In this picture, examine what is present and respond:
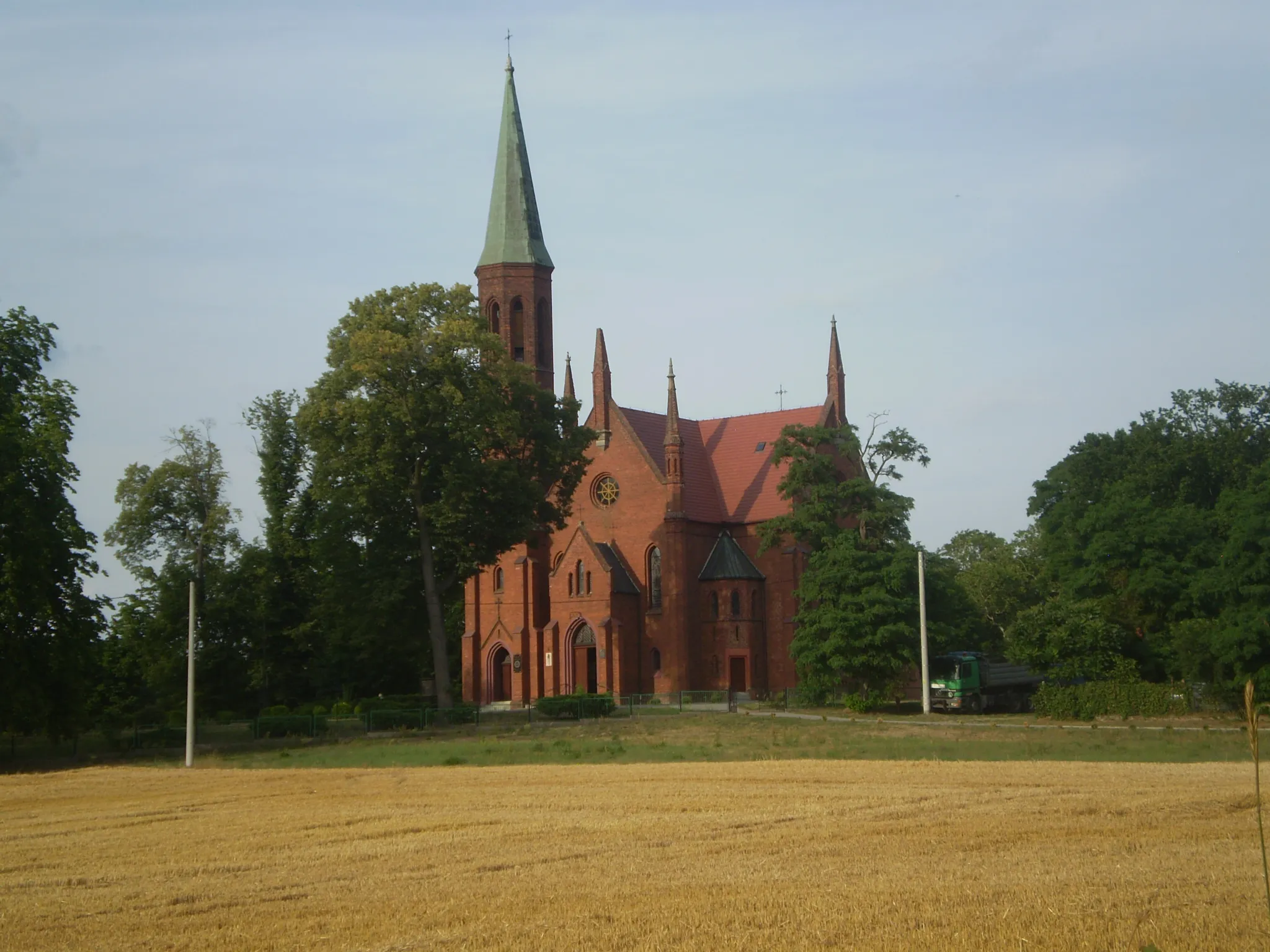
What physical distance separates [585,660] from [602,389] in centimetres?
1294

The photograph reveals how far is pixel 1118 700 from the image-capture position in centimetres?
4500

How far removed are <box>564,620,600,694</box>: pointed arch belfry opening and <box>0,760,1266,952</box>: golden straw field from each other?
34701 mm

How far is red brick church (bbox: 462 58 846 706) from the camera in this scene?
202 feet

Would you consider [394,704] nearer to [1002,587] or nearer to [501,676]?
[501,676]

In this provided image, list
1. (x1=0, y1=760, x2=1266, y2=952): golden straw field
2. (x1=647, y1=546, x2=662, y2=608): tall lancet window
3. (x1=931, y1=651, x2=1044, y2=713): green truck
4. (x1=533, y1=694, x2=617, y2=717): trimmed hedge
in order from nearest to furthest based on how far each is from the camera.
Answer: (x1=0, y1=760, x2=1266, y2=952): golden straw field
(x1=533, y1=694, x2=617, y2=717): trimmed hedge
(x1=931, y1=651, x2=1044, y2=713): green truck
(x1=647, y1=546, x2=662, y2=608): tall lancet window

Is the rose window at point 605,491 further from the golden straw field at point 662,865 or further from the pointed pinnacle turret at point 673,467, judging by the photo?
the golden straw field at point 662,865

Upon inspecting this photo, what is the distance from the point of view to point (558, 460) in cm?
5178

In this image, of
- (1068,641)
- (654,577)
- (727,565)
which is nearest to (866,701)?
(1068,641)

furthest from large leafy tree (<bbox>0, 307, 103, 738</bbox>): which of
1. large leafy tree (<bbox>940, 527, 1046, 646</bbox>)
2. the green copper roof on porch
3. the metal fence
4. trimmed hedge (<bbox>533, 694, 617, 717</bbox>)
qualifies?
large leafy tree (<bbox>940, 527, 1046, 646</bbox>)

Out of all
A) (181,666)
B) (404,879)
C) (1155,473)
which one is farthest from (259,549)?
(404,879)

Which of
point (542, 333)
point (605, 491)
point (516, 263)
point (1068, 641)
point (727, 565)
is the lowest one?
point (1068, 641)

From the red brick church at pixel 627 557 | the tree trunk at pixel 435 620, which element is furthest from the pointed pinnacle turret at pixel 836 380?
the tree trunk at pixel 435 620

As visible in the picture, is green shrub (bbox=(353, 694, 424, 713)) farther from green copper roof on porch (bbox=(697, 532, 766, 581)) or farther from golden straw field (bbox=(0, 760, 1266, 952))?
golden straw field (bbox=(0, 760, 1266, 952))

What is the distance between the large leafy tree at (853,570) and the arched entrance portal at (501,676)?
14.6 m
